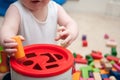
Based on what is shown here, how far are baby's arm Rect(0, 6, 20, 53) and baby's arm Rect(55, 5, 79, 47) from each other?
0.39 feet

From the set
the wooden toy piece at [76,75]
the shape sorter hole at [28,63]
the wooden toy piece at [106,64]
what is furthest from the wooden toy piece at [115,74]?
the shape sorter hole at [28,63]

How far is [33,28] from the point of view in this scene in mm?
696

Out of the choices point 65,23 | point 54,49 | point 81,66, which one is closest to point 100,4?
point 81,66

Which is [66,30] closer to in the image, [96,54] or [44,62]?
[44,62]

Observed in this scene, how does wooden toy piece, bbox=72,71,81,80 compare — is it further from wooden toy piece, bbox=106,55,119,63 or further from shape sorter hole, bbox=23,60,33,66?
shape sorter hole, bbox=23,60,33,66

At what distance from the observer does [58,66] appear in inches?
19.0

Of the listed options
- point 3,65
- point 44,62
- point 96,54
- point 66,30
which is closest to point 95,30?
point 96,54

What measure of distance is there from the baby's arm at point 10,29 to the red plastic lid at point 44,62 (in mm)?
32

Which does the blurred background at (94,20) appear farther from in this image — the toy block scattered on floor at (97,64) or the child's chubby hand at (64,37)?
the child's chubby hand at (64,37)

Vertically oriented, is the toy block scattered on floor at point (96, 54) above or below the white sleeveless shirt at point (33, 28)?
below

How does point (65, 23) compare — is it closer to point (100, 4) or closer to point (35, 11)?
point (35, 11)

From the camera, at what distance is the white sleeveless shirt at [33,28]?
682 millimetres

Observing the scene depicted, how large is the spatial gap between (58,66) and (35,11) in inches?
10.3

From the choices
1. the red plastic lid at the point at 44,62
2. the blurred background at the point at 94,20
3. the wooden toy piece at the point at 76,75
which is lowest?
the wooden toy piece at the point at 76,75
